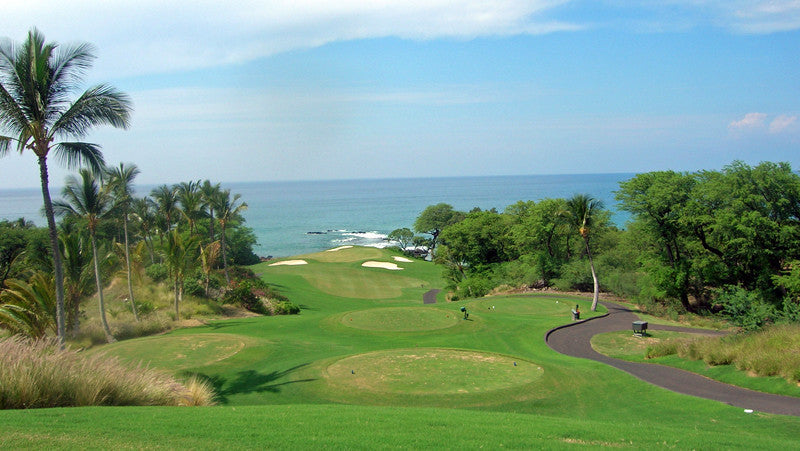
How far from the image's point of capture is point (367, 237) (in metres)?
127

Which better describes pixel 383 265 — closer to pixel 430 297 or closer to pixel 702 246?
pixel 430 297

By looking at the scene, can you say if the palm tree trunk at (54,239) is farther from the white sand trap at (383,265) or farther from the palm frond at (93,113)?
the white sand trap at (383,265)

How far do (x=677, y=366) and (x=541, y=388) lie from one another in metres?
7.22

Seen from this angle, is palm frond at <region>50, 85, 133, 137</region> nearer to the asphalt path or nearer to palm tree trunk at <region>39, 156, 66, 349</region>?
palm tree trunk at <region>39, 156, 66, 349</region>

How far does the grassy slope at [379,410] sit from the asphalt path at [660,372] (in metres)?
0.97

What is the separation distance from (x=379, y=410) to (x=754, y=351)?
14064mm

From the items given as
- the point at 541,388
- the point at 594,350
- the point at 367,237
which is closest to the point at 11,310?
the point at 541,388

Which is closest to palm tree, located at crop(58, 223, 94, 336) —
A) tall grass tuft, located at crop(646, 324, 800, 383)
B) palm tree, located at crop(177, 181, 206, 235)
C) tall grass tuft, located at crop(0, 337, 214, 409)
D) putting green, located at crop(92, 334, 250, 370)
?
putting green, located at crop(92, 334, 250, 370)

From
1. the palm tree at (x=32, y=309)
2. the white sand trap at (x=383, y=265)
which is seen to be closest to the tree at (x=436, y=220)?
the white sand trap at (x=383, y=265)

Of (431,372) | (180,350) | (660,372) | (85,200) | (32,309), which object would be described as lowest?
(660,372)

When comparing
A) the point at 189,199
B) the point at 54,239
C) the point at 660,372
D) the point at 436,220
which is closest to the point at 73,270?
the point at 54,239

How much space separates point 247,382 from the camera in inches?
595

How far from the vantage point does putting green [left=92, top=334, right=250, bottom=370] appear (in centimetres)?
1684

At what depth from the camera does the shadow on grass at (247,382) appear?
558 inches
